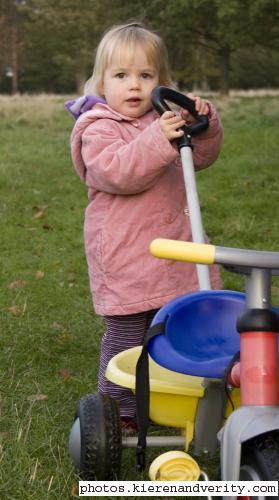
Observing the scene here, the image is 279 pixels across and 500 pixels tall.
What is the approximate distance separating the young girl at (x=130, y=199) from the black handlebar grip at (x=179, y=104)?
0.04m

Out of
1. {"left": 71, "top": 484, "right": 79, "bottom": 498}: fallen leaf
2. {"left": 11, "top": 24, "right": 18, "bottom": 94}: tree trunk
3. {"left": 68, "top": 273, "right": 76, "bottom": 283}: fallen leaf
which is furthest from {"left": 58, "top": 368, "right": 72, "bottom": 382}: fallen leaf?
{"left": 11, "top": 24, "right": 18, "bottom": 94}: tree trunk

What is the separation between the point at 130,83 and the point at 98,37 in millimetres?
40345

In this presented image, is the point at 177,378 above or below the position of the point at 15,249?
above

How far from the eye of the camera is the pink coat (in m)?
3.08

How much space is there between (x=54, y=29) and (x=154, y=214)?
45.9 m

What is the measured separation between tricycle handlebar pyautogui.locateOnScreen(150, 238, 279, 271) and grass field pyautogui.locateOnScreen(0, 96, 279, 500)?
1140 millimetres

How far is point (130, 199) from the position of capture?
10.2 feet

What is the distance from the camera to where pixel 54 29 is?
154ft

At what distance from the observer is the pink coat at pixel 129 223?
10.1ft

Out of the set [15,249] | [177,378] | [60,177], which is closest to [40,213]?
[15,249]

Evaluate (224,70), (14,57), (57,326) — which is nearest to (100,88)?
(57,326)

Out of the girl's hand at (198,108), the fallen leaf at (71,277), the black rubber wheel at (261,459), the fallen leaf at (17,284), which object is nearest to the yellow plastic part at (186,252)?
the black rubber wheel at (261,459)

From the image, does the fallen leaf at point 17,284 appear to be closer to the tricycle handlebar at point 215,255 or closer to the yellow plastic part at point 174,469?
the yellow plastic part at point 174,469

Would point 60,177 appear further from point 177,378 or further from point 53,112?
point 53,112
